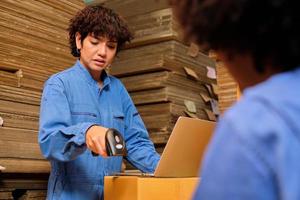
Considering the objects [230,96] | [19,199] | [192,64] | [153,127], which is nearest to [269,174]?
[230,96]

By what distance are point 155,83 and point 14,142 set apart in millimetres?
1021

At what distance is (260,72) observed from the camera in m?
0.58

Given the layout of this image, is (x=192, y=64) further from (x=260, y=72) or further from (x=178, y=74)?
(x=260, y=72)

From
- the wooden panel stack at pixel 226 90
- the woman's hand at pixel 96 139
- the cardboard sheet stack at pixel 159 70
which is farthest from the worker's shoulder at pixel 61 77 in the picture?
the cardboard sheet stack at pixel 159 70

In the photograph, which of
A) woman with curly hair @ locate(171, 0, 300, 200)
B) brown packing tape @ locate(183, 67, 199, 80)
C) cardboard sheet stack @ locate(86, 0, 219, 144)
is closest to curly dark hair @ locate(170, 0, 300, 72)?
woman with curly hair @ locate(171, 0, 300, 200)

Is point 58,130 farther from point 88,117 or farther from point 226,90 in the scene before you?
point 226,90

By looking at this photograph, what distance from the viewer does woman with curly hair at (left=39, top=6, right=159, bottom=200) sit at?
1.58 m

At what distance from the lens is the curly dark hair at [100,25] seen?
2043 mm

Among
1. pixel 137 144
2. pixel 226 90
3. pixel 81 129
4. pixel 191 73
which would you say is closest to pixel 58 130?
pixel 81 129

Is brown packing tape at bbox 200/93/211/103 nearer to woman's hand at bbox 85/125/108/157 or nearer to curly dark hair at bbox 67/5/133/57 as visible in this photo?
curly dark hair at bbox 67/5/133/57

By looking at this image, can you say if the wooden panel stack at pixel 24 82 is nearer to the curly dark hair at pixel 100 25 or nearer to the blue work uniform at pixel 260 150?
the curly dark hair at pixel 100 25

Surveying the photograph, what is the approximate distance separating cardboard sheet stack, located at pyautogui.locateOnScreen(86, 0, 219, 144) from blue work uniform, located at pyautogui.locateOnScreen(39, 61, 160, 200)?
0.67 m

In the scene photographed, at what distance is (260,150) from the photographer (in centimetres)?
48

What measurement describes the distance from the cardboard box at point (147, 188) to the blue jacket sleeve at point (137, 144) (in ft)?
1.49
